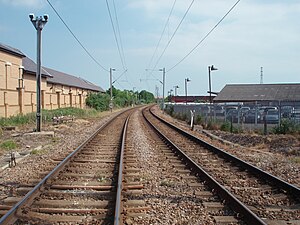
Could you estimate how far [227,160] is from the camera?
41.3 feet

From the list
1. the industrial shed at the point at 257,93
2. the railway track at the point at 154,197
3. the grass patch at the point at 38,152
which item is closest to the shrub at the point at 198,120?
the grass patch at the point at 38,152

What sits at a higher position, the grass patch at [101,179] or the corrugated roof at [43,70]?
the corrugated roof at [43,70]

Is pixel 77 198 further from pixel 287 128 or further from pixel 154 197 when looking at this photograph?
pixel 287 128

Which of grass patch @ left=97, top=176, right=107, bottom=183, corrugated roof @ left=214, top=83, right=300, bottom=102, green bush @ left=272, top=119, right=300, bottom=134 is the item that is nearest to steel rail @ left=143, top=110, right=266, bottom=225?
grass patch @ left=97, top=176, right=107, bottom=183

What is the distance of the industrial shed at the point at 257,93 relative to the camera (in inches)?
2749

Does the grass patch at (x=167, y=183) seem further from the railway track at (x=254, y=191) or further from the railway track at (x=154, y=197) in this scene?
the railway track at (x=254, y=191)

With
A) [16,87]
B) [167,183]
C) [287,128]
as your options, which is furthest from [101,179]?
[16,87]

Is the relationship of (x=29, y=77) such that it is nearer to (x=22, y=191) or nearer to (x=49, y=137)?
(x=49, y=137)

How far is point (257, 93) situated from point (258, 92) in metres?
0.53

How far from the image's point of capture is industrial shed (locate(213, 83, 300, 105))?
229 ft

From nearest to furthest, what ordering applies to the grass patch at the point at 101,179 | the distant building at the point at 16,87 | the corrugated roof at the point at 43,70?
the grass patch at the point at 101,179, the distant building at the point at 16,87, the corrugated roof at the point at 43,70

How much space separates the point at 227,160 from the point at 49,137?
11.4m

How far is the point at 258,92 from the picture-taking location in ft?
244

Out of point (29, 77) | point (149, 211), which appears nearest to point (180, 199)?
point (149, 211)
